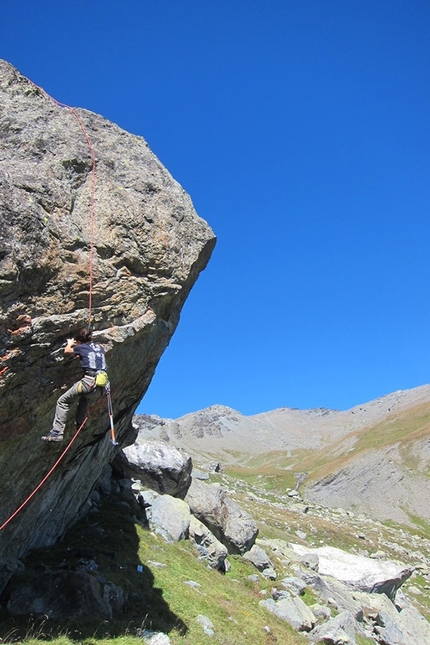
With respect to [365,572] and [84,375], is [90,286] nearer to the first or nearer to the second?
[84,375]

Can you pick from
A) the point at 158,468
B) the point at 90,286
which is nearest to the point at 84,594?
the point at 90,286

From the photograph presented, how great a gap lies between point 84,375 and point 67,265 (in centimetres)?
293

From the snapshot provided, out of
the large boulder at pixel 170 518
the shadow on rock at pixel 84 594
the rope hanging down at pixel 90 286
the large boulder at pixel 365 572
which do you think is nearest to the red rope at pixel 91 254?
the rope hanging down at pixel 90 286

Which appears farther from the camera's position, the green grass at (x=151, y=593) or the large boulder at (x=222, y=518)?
the large boulder at (x=222, y=518)

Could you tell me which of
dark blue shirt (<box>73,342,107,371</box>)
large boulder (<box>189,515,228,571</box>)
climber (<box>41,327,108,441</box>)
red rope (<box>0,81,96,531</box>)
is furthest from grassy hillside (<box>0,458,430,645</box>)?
dark blue shirt (<box>73,342,107,371</box>)

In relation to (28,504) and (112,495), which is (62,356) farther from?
(112,495)

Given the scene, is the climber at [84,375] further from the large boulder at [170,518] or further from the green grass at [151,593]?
the large boulder at [170,518]

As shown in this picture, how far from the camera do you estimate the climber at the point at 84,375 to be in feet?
38.3

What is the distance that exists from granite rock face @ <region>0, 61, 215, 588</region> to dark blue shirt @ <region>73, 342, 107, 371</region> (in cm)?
70

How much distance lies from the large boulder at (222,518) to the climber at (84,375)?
19.5 m

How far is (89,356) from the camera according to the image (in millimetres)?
11680

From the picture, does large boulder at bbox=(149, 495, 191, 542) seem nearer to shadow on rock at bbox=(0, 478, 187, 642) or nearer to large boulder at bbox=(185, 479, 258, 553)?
large boulder at bbox=(185, 479, 258, 553)

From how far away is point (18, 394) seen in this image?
1145 cm

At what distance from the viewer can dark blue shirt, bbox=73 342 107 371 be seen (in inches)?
458
